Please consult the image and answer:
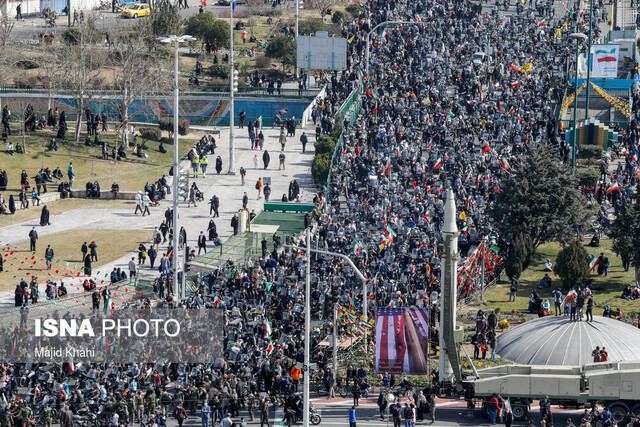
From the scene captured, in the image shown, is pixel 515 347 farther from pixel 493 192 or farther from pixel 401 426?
pixel 493 192

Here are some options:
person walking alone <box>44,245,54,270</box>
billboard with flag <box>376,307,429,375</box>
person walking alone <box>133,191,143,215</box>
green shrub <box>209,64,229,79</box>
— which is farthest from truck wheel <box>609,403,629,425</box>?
green shrub <box>209,64,229,79</box>

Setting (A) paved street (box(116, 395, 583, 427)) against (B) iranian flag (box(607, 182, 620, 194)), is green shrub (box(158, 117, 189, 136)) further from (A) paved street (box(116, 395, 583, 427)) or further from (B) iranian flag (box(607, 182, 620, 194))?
(A) paved street (box(116, 395, 583, 427))

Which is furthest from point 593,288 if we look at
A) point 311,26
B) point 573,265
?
point 311,26

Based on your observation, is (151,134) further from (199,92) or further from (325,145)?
(325,145)

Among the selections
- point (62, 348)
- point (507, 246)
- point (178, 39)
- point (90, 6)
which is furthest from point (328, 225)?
point (90, 6)

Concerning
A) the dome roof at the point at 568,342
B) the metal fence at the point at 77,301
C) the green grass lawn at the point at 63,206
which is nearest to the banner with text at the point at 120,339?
the metal fence at the point at 77,301

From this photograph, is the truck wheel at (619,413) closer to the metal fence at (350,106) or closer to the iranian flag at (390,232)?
the iranian flag at (390,232)
